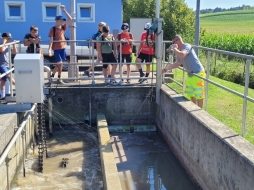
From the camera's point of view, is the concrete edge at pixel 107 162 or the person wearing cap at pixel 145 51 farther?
the person wearing cap at pixel 145 51

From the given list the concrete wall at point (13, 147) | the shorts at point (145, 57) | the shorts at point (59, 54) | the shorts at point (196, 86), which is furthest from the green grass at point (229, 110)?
the concrete wall at point (13, 147)

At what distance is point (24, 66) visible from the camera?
251 inches

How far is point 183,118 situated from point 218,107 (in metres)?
1.84

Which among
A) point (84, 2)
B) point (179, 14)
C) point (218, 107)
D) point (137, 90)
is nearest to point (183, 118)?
point (218, 107)

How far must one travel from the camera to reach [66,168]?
671 cm

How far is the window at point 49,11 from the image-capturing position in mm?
17500

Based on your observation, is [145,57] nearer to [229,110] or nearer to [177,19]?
[229,110]

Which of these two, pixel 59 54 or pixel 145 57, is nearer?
pixel 59 54

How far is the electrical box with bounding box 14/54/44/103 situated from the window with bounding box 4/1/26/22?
38.4 ft

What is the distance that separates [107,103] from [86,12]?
10040 millimetres

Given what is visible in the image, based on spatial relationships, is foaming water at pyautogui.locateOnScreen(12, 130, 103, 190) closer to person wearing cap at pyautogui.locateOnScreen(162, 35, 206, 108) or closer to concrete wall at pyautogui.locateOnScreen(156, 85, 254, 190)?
concrete wall at pyautogui.locateOnScreen(156, 85, 254, 190)

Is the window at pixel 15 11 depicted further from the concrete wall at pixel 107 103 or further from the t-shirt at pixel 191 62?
the t-shirt at pixel 191 62

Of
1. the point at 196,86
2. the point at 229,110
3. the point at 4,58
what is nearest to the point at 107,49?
the point at 4,58

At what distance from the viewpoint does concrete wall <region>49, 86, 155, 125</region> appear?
8969 millimetres
